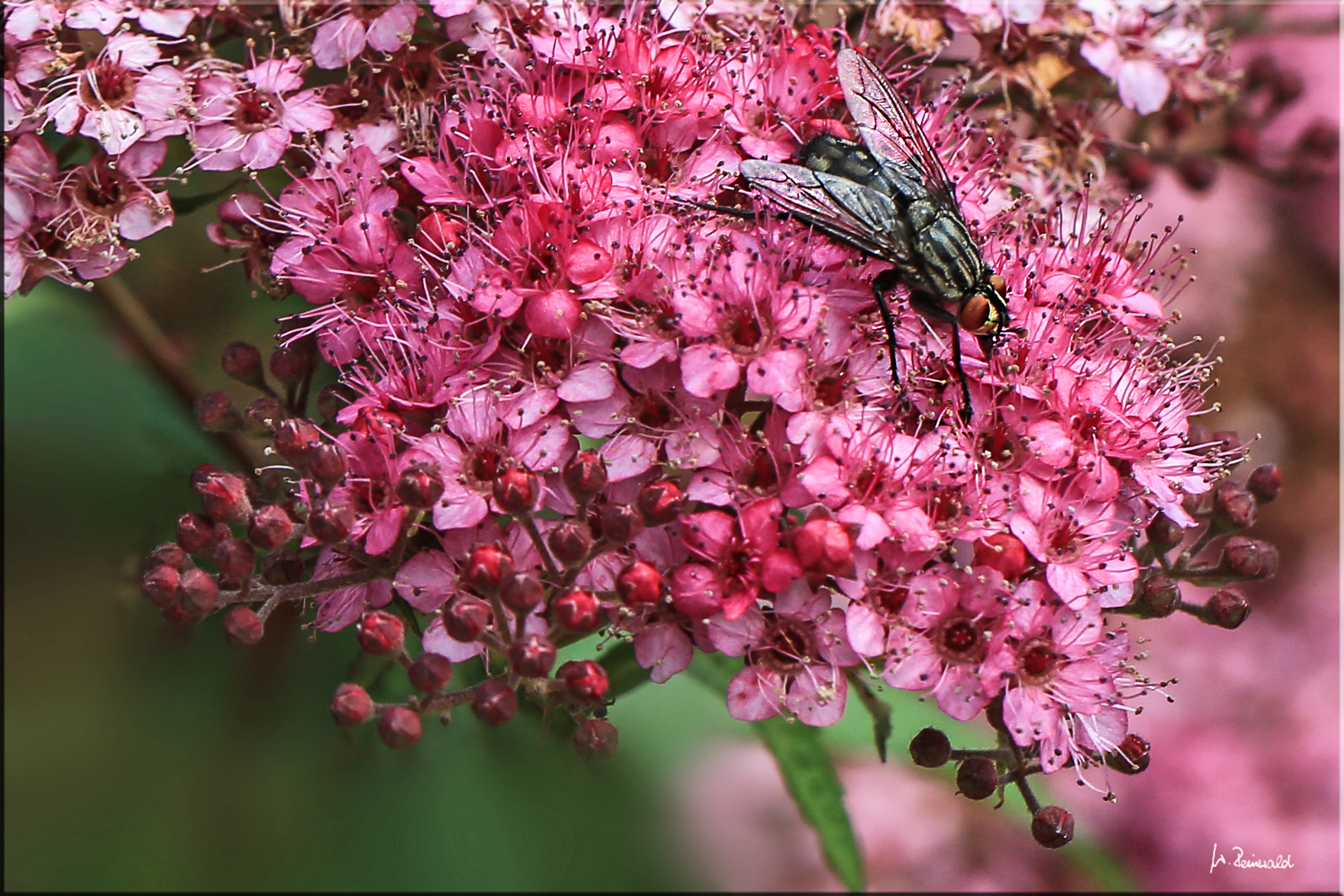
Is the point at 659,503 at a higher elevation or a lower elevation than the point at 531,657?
higher

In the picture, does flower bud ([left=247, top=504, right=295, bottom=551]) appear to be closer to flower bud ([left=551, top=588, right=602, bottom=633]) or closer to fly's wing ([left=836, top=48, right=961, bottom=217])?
flower bud ([left=551, top=588, right=602, bottom=633])

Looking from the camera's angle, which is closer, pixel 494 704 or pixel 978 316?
pixel 494 704

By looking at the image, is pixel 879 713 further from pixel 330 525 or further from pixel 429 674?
pixel 330 525

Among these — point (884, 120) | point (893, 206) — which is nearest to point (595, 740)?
point (893, 206)
